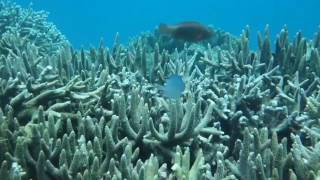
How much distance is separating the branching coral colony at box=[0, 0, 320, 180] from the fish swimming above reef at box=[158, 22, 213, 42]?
0.55 meters

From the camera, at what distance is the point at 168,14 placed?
13262 cm

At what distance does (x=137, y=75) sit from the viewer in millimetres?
6254

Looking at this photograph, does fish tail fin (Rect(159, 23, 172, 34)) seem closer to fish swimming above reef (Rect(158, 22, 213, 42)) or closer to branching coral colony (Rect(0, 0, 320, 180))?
fish swimming above reef (Rect(158, 22, 213, 42))

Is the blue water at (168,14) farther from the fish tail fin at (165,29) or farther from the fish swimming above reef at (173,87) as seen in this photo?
the fish swimming above reef at (173,87)

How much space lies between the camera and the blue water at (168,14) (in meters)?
86.4

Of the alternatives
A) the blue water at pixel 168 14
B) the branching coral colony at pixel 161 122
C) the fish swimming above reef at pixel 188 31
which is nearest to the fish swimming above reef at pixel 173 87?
the branching coral colony at pixel 161 122

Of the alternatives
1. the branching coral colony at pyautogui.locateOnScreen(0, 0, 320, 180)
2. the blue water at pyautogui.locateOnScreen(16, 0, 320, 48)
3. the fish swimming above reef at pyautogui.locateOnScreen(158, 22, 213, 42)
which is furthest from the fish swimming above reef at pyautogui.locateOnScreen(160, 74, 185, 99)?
the blue water at pyautogui.locateOnScreen(16, 0, 320, 48)

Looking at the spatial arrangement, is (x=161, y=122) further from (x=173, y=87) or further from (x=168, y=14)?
(x=168, y=14)

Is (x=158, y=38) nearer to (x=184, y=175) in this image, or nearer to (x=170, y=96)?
(x=170, y=96)

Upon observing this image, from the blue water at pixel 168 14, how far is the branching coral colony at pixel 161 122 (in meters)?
66.6

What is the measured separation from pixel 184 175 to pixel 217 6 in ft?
459

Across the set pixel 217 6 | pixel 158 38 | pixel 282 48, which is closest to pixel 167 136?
pixel 282 48

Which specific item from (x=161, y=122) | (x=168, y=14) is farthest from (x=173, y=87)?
(x=168, y=14)

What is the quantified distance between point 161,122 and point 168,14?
130 m
